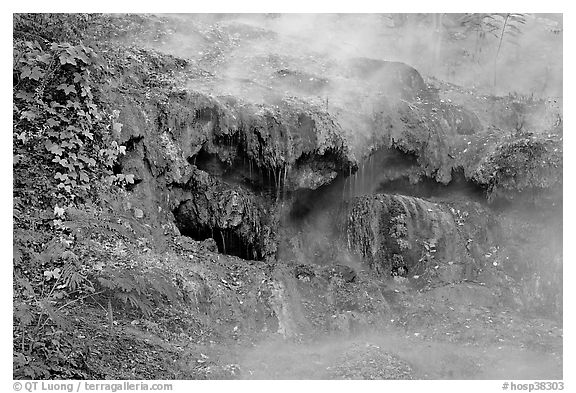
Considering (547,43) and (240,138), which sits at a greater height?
(547,43)

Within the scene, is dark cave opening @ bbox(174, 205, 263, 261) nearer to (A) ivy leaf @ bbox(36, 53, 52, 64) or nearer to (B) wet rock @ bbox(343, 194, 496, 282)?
(B) wet rock @ bbox(343, 194, 496, 282)

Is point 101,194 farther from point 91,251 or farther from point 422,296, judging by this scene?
point 422,296

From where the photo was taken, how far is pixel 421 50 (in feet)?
74.5

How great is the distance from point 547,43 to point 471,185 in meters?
12.6

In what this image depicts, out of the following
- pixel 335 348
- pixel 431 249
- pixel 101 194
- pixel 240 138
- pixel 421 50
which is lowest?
pixel 335 348

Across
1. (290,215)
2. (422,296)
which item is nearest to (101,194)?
(290,215)

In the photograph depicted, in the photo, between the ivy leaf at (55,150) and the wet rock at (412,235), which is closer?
the ivy leaf at (55,150)

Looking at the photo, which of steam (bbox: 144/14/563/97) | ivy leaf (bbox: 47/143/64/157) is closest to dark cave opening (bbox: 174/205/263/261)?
ivy leaf (bbox: 47/143/64/157)

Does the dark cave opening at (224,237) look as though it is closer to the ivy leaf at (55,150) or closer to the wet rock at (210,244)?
the wet rock at (210,244)

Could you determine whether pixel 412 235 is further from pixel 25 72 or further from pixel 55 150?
pixel 25 72

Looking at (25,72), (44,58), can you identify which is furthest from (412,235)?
(25,72)

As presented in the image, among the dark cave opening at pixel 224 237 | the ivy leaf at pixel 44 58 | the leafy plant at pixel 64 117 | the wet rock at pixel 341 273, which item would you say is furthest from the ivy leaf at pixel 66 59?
the wet rock at pixel 341 273

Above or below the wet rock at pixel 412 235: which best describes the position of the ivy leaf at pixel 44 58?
above

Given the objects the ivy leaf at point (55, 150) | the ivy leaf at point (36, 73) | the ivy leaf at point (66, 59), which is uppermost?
the ivy leaf at point (66, 59)
